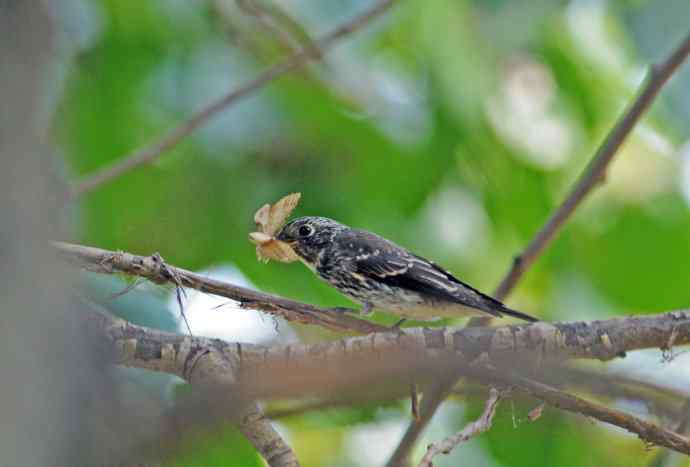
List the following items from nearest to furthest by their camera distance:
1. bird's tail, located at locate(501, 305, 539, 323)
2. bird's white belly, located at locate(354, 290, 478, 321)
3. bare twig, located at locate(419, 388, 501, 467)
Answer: bare twig, located at locate(419, 388, 501, 467), bird's tail, located at locate(501, 305, 539, 323), bird's white belly, located at locate(354, 290, 478, 321)

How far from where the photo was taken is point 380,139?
20.2ft

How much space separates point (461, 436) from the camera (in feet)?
10.2

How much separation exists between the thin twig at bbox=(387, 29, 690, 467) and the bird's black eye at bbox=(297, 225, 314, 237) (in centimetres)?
96

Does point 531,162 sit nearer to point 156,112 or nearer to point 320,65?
point 320,65

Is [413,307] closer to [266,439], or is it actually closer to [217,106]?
[217,106]

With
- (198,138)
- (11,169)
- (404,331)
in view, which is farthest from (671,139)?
(11,169)

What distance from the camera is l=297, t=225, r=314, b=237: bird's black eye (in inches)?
206

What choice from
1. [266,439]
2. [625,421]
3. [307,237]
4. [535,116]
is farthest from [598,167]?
[266,439]

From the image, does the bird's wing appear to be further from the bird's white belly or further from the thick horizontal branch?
the thick horizontal branch

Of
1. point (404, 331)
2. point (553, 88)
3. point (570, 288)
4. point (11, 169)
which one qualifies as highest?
point (553, 88)

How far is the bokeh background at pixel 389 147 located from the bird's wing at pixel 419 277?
70cm

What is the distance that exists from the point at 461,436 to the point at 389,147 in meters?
3.24

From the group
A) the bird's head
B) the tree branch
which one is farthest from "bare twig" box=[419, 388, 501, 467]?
the bird's head

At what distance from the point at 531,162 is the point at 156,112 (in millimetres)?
2236
